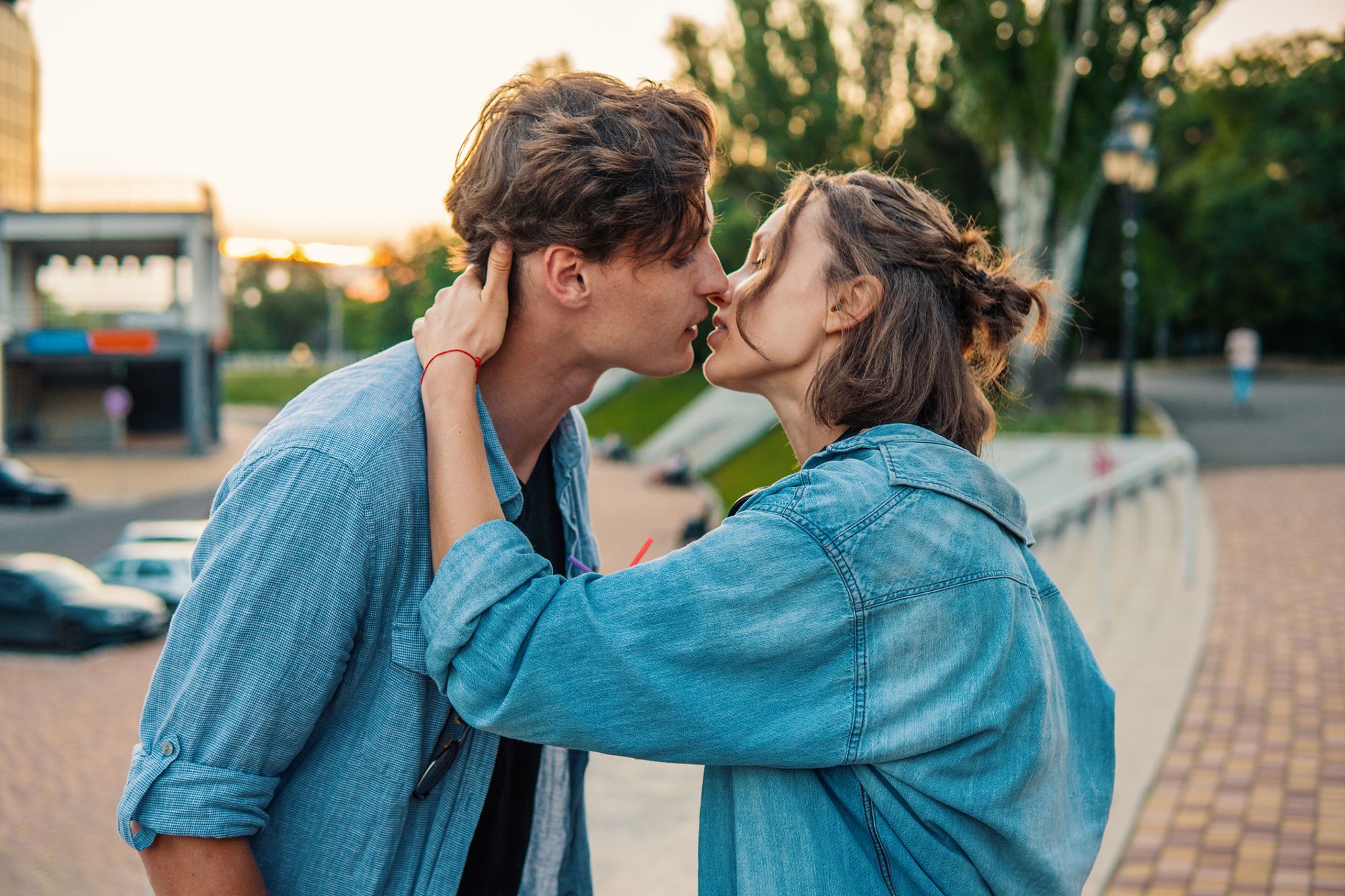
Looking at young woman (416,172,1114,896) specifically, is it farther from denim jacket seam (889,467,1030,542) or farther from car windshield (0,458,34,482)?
car windshield (0,458,34,482)

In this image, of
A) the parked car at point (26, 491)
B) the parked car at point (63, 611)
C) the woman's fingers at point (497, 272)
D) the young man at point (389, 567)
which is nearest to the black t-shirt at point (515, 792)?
the young man at point (389, 567)

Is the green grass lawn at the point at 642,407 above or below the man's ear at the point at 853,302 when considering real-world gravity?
below

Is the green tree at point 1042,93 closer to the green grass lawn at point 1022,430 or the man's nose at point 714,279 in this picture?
the green grass lawn at point 1022,430

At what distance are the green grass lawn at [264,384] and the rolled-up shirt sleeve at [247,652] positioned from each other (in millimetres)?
66284

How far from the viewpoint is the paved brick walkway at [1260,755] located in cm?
451

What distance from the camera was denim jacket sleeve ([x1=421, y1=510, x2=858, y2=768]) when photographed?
4.77 feet

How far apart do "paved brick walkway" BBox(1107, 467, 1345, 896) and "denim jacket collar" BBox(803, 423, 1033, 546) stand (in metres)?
3.41

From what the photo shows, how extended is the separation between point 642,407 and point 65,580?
28.7 metres

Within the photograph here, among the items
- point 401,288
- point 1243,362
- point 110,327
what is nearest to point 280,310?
point 401,288

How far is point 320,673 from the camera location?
5.04 ft

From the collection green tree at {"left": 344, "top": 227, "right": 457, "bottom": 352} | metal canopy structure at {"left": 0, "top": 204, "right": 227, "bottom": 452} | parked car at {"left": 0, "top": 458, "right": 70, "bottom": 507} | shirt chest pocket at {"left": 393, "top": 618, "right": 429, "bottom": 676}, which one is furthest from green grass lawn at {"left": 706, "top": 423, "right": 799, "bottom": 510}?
green tree at {"left": 344, "top": 227, "right": 457, "bottom": 352}

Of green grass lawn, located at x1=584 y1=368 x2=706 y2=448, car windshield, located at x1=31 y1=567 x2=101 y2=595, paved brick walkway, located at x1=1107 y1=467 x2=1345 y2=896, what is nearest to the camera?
paved brick walkway, located at x1=1107 y1=467 x2=1345 y2=896

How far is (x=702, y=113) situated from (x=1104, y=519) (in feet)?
Result: 22.7

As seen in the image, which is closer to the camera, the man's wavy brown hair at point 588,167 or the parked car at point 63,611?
the man's wavy brown hair at point 588,167
